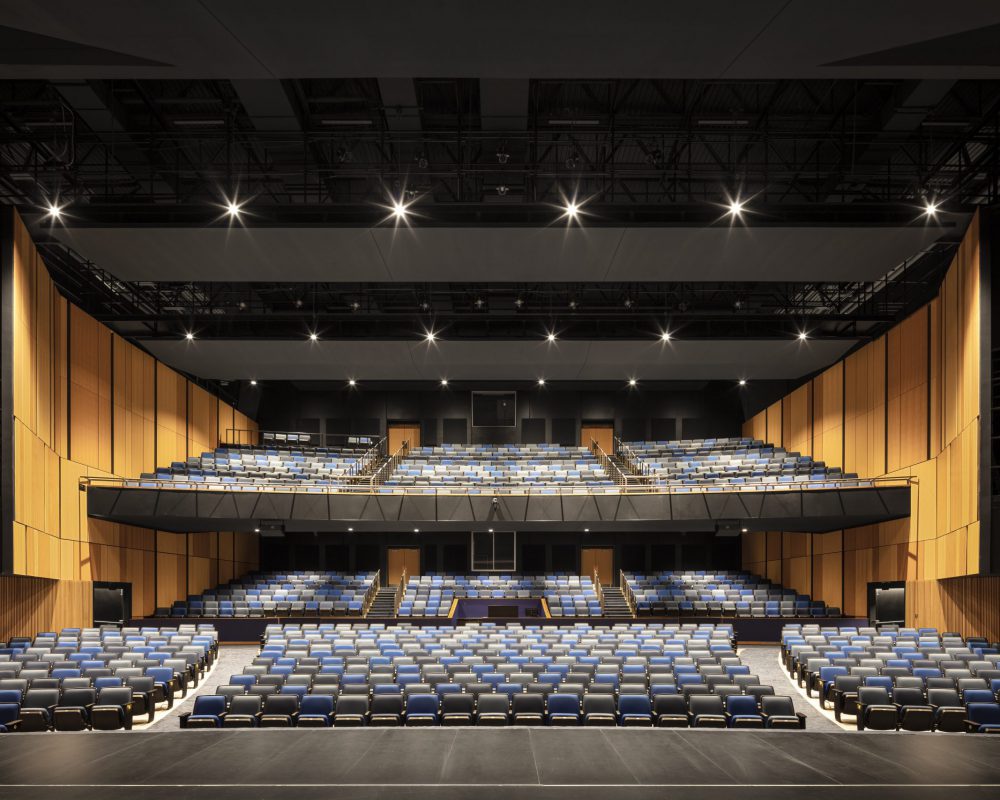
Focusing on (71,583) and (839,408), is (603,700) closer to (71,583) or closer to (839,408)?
(71,583)

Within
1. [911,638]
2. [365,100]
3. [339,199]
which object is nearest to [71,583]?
[339,199]

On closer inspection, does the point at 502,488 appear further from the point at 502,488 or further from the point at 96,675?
the point at 96,675

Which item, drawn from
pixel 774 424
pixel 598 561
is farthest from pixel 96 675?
pixel 774 424

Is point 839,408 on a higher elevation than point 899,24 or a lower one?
lower

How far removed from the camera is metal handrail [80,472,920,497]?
21.3 meters

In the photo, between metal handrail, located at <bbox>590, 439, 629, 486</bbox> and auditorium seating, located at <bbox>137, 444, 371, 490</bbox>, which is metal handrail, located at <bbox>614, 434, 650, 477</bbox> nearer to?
metal handrail, located at <bbox>590, 439, 629, 486</bbox>

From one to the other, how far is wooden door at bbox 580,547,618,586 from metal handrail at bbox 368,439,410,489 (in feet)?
25.0

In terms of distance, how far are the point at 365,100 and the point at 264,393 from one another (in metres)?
20.4

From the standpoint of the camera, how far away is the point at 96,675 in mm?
12367

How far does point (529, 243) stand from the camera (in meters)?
16.7

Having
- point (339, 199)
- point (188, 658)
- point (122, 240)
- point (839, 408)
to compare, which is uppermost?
point (339, 199)

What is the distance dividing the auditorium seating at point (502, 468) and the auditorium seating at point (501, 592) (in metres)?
3.11

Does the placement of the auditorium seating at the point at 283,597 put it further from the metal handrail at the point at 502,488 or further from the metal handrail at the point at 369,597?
the metal handrail at the point at 502,488

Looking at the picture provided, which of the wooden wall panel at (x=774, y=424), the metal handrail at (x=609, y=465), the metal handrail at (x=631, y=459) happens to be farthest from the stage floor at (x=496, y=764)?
the wooden wall panel at (x=774, y=424)
